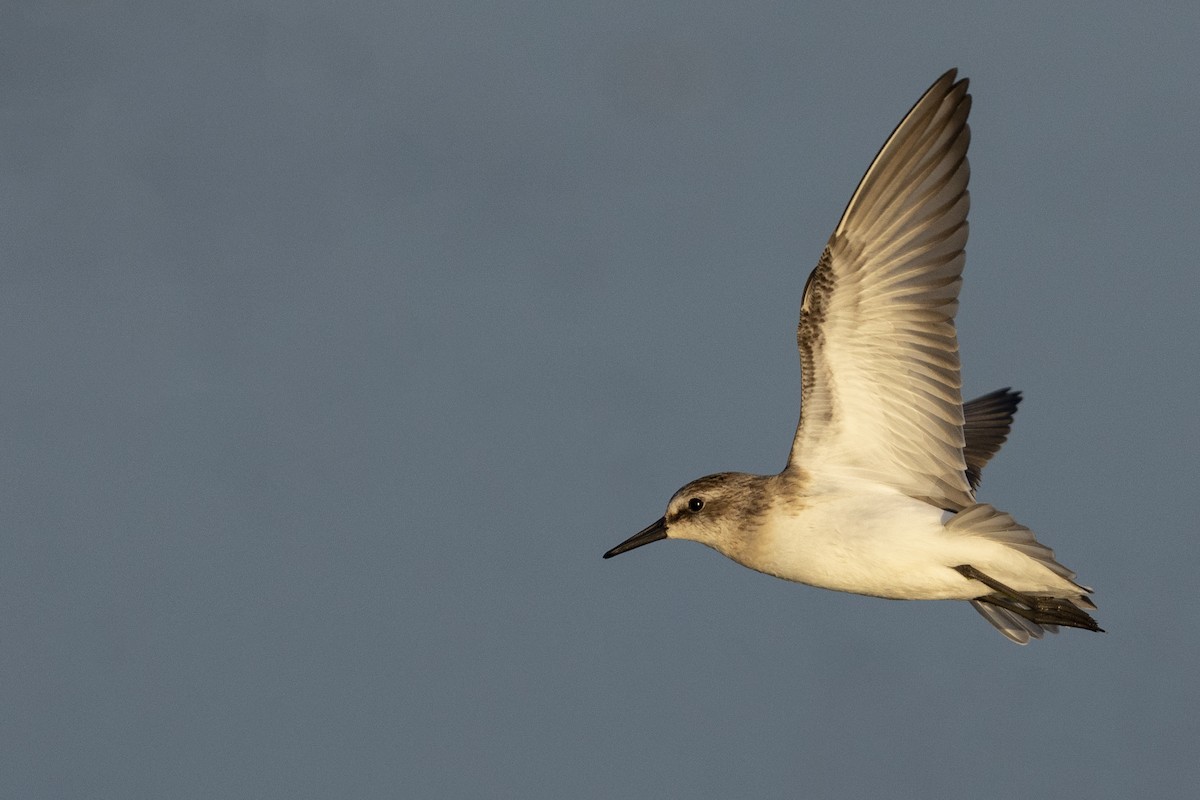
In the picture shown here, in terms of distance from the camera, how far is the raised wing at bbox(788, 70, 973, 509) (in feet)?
46.1

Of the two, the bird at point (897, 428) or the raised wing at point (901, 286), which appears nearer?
the bird at point (897, 428)

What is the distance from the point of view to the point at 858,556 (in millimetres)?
13906

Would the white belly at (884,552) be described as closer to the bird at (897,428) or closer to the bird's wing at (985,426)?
the bird at (897,428)

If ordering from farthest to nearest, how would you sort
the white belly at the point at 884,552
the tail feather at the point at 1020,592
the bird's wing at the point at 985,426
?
the bird's wing at the point at 985,426, the white belly at the point at 884,552, the tail feather at the point at 1020,592

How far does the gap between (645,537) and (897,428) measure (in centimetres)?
268

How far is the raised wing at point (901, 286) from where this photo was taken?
1404cm

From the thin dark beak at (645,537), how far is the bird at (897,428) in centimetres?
98

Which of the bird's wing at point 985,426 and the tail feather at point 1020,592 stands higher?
the bird's wing at point 985,426

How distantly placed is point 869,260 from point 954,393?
1.37m

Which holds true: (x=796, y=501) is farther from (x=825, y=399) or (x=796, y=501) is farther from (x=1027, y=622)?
(x=1027, y=622)

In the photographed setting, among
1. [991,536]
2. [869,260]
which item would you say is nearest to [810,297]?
[869,260]

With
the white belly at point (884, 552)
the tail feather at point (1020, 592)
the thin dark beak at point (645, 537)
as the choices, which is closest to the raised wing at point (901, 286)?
the white belly at point (884, 552)

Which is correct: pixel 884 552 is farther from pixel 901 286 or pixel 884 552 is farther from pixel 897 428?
pixel 901 286

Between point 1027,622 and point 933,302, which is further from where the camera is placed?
point 1027,622
